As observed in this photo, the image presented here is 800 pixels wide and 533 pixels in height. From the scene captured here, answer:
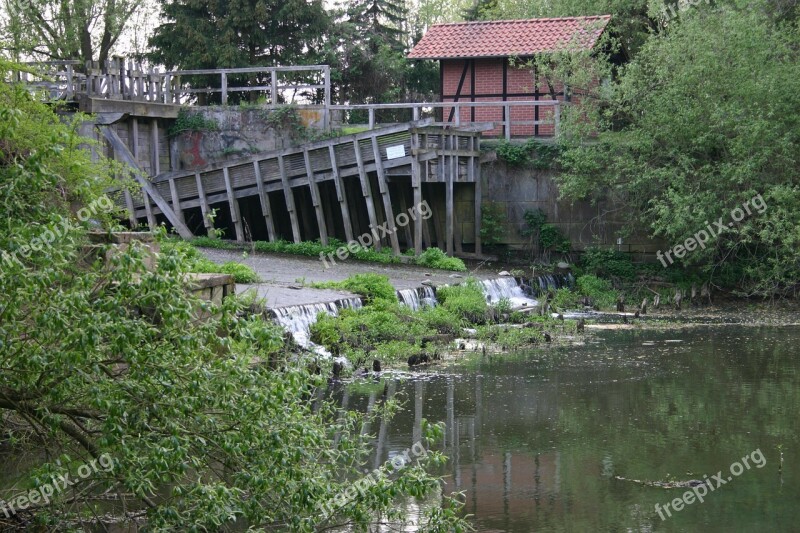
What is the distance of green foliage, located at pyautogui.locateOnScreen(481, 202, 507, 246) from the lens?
3053cm


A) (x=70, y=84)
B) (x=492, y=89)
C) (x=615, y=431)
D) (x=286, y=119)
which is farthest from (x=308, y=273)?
(x=615, y=431)

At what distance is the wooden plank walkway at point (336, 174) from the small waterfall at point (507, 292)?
10.9ft

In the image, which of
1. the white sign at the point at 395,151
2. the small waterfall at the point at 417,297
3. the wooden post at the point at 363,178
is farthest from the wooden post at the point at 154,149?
the small waterfall at the point at 417,297

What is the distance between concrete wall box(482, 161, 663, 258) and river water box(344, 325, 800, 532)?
8.38 m

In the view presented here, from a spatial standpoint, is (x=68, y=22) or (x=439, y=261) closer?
(x=439, y=261)

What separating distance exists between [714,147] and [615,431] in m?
14.5

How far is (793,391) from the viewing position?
1666 cm

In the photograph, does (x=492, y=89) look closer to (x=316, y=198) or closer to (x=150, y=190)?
(x=316, y=198)

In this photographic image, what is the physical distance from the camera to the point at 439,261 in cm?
2852

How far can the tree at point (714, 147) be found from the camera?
83.3ft

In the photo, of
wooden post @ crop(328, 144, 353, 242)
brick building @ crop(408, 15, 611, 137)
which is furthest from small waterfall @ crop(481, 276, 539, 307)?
brick building @ crop(408, 15, 611, 137)

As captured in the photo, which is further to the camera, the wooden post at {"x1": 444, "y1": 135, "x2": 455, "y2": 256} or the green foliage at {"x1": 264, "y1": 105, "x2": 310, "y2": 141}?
the green foliage at {"x1": 264, "y1": 105, "x2": 310, "y2": 141}

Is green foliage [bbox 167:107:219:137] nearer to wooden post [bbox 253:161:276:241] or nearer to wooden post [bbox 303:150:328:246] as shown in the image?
wooden post [bbox 253:161:276:241]

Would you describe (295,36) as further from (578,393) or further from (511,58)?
(578,393)
